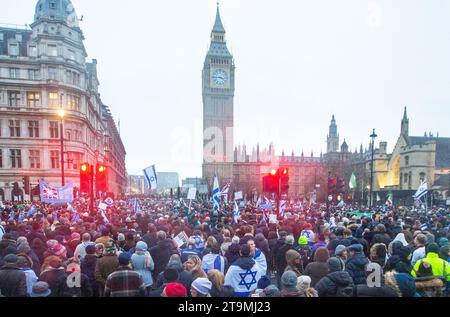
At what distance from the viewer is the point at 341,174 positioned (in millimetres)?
81250

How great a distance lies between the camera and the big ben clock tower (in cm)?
12347

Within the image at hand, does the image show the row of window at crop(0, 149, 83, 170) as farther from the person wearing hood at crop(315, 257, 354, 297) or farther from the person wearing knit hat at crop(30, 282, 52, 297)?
the person wearing hood at crop(315, 257, 354, 297)

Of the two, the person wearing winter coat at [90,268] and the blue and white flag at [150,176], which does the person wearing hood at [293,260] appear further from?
the blue and white flag at [150,176]

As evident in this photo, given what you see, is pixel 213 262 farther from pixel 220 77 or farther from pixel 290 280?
pixel 220 77

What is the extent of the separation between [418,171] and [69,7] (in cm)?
6150

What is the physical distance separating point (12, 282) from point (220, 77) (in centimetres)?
12453

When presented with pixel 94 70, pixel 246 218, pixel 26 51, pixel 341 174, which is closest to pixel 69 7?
pixel 26 51

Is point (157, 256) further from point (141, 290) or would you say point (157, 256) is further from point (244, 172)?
point (244, 172)

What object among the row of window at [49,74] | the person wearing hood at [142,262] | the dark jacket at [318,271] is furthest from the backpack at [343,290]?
the row of window at [49,74]

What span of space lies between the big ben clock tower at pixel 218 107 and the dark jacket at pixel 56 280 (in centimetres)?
11675

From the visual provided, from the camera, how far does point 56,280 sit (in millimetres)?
5133

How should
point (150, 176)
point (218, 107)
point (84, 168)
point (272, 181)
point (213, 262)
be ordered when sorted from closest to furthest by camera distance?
point (213, 262) → point (272, 181) → point (84, 168) → point (150, 176) → point (218, 107)

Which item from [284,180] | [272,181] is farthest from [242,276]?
[284,180]

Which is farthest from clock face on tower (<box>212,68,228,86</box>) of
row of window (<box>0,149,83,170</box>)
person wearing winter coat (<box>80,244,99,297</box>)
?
person wearing winter coat (<box>80,244,99,297</box>)
